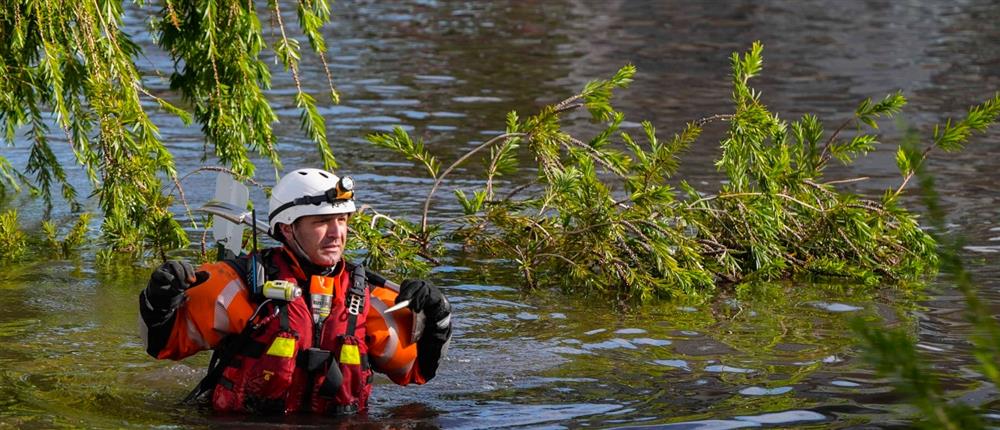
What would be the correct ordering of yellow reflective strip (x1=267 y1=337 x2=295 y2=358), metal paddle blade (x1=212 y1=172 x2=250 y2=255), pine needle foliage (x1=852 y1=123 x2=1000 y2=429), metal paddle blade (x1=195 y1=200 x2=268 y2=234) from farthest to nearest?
1. metal paddle blade (x1=212 y1=172 x2=250 y2=255)
2. metal paddle blade (x1=195 y1=200 x2=268 y2=234)
3. yellow reflective strip (x1=267 y1=337 x2=295 y2=358)
4. pine needle foliage (x1=852 y1=123 x2=1000 y2=429)

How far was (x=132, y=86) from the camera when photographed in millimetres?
9570

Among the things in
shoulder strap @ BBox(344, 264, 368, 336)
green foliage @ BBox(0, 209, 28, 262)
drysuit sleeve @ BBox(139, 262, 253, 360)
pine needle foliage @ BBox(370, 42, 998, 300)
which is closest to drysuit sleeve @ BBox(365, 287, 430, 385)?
shoulder strap @ BBox(344, 264, 368, 336)

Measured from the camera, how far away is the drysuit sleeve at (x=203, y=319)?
6.61m

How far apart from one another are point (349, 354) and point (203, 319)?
645 mm

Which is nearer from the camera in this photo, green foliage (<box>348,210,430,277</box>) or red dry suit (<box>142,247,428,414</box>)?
red dry suit (<box>142,247,428,414</box>)

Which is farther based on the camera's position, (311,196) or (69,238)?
(69,238)

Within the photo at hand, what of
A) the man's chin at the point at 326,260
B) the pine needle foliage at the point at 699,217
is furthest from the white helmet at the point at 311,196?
the pine needle foliage at the point at 699,217

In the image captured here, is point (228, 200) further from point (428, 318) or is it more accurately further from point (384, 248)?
point (384, 248)

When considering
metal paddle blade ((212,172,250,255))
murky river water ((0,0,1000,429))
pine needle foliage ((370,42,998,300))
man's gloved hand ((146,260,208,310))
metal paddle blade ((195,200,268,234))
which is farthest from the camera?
pine needle foliage ((370,42,998,300))

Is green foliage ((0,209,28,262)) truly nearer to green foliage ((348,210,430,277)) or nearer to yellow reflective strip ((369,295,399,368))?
green foliage ((348,210,430,277))

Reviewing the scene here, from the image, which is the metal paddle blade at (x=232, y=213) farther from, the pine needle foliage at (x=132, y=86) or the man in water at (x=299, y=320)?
the pine needle foliage at (x=132, y=86)

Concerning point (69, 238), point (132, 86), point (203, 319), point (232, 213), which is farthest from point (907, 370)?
point (69, 238)

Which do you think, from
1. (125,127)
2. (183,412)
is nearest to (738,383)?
(183,412)

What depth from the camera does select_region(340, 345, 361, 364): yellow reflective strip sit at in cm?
671
